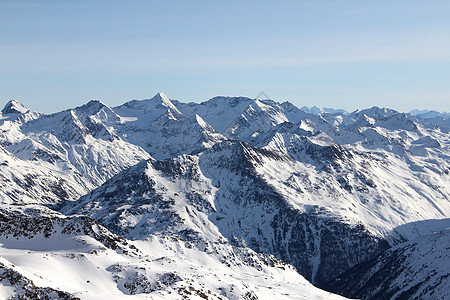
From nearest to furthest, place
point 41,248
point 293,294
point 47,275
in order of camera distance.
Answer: point 47,275, point 41,248, point 293,294

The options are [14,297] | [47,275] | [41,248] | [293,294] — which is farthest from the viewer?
[293,294]

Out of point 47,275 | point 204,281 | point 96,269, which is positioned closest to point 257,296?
point 204,281

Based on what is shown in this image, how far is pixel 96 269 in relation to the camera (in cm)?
15025

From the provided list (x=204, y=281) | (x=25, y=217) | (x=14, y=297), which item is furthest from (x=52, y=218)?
(x=14, y=297)

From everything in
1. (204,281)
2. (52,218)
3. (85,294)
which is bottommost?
(204,281)

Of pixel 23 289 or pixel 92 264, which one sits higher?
pixel 23 289

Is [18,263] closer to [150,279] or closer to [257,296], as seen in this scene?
[150,279]

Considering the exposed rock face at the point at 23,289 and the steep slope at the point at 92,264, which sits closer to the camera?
the exposed rock face at the point at 23,289

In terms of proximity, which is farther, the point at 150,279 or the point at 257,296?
the point at 257,296

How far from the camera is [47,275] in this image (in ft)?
434

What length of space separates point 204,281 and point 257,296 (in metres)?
19.1

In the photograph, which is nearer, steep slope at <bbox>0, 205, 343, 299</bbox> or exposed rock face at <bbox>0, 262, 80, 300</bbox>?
exposed rock face at <bbox>0, 262, 80, 300</bbox>

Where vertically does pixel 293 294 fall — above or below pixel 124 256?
below

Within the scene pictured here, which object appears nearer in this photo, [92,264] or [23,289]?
[23,289]
